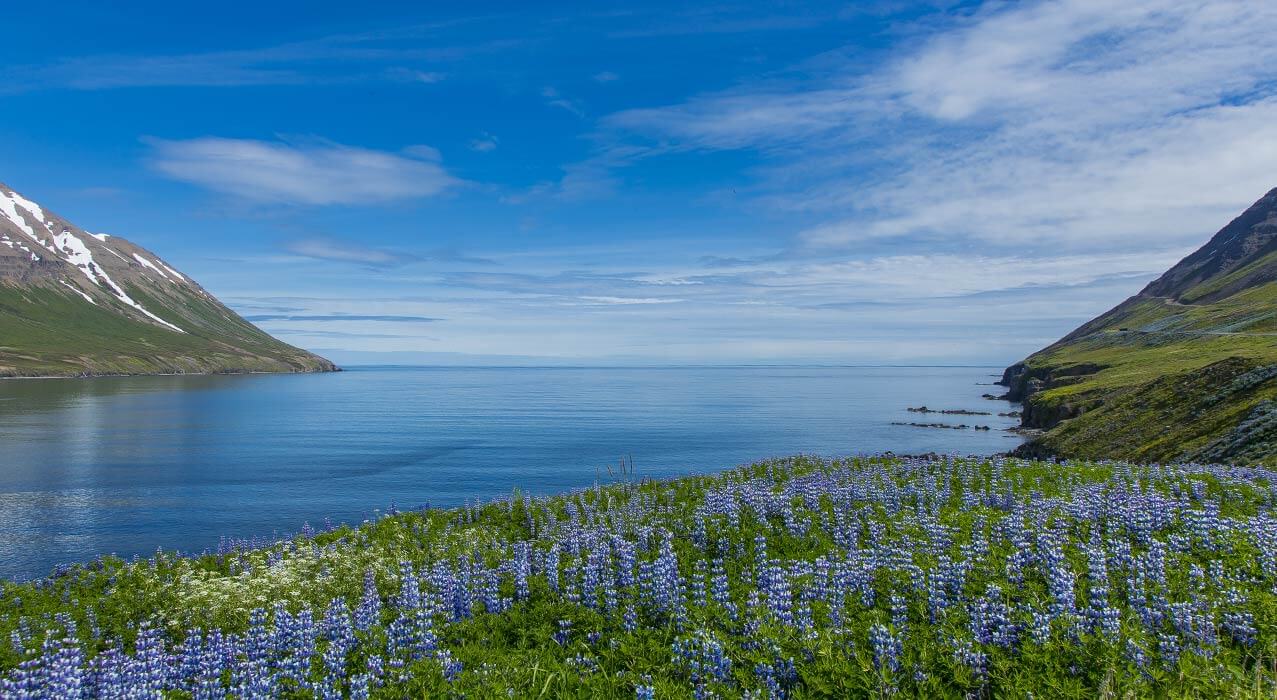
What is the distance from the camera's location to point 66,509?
1646 inches

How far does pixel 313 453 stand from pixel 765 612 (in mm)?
68532

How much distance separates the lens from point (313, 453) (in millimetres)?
68062

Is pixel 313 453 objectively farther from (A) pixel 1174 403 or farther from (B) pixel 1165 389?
(B) pixel 1165 389

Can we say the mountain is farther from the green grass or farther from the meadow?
the meadow

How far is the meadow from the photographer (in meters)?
7.19

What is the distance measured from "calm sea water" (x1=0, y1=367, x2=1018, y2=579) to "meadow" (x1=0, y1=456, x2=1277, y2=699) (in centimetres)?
2571

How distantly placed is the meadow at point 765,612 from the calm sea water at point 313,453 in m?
25.7

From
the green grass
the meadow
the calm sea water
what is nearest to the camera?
the meadow

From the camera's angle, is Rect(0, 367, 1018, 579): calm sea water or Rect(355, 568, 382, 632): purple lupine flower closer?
Rect(355, 568, 382, 632): purple lupine flower

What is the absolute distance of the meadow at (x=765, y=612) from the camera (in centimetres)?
719

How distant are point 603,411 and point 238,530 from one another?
8245cm

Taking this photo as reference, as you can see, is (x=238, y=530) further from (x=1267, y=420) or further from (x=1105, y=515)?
(x=1267, y=420)

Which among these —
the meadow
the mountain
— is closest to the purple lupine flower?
the meadow

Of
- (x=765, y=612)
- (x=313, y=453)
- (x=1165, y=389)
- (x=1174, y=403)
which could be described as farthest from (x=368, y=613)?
(x=313, y=453)
